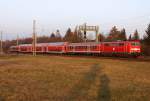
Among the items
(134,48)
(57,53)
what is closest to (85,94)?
(134,48)

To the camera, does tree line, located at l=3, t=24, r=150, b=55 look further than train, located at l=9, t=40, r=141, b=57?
Yes

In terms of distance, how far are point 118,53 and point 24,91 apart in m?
38.7

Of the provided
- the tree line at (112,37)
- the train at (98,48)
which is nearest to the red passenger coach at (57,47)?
the train at (98,48)

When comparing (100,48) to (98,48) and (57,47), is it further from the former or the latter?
(57,47)

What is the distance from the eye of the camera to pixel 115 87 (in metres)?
15.2

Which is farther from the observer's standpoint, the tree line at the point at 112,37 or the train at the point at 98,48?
the tree line at the point at 112,37

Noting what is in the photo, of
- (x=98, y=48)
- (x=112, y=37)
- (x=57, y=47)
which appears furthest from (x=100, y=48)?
(x=112, y=37)

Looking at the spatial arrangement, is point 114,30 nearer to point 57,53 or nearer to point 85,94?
point 57,53

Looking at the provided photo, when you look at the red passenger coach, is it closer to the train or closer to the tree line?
the train

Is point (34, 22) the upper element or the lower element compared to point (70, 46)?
upper

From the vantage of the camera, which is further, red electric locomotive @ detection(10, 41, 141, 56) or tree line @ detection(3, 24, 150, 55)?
tree line @ detection(3, 24, 150, 55)

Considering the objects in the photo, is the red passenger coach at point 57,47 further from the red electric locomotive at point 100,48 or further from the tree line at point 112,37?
the tree line at point 112,37

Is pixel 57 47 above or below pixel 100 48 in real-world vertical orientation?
above

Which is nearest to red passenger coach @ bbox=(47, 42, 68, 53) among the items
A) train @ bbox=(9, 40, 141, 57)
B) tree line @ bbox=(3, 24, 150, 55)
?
A: train @ bbox=(9, 40, 141, 57)
